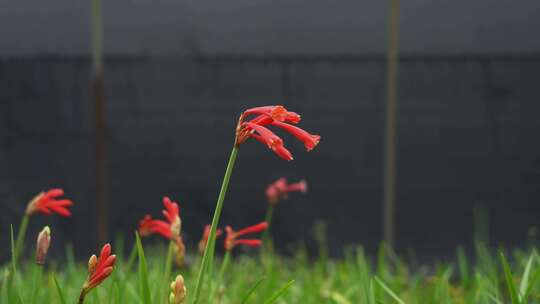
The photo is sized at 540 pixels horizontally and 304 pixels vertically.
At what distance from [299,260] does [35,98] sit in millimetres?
1437

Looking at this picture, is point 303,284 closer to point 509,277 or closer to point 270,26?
point 270,26

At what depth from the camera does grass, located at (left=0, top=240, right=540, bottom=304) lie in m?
1.15

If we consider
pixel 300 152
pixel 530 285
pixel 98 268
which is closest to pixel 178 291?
pixel 98 268

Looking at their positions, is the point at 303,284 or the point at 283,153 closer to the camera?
the point at 283,153

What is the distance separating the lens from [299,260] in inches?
133

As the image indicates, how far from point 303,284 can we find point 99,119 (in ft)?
4.91

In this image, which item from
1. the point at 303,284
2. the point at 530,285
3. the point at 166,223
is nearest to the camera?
the point at 530,285

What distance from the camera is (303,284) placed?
8.40 ft

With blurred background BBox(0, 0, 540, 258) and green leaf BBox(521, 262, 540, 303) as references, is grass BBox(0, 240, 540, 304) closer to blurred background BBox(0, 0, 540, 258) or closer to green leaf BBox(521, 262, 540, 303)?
green leaf BBox(521, 262, 540, 303)

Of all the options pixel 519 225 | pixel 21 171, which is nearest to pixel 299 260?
pixel 519 225

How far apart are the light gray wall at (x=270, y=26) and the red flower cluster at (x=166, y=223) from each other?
2333 mm

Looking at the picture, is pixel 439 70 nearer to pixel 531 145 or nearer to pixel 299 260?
pixel 531 145

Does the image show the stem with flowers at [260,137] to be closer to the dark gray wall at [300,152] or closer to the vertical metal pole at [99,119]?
the dark gray wall at [300,152]

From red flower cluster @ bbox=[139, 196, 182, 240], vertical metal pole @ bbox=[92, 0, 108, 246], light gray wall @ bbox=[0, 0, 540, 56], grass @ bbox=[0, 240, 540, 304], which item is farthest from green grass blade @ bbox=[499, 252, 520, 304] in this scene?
vertical metal pole @ bbox=[92, 0, 108, 246]
